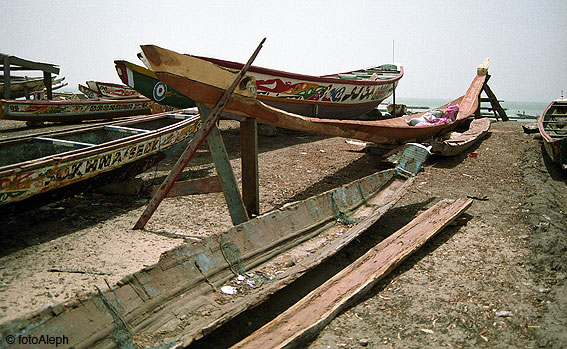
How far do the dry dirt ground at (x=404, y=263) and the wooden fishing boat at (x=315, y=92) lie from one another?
2.09 meters

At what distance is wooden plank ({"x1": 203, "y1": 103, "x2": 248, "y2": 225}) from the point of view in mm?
3977

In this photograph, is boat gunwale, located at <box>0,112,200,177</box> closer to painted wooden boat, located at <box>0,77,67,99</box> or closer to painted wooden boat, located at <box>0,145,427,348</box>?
painted wooden boat, located at <box>0,145,427,348</box>

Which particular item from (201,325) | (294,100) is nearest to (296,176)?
(294,100)

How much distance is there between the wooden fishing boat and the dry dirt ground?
2090 mm

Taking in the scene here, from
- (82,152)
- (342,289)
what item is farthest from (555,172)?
(82,152)

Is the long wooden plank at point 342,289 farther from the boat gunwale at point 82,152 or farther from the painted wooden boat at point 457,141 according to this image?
the painted wooden boat at point 457,141

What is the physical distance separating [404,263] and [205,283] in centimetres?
188

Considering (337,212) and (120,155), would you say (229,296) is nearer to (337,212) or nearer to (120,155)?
(337,212)

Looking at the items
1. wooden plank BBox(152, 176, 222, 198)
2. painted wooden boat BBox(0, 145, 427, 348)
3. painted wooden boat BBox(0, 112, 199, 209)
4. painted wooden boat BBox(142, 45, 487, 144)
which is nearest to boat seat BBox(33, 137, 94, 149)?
painted wooden boat BBox(0, 112, 199, 209)

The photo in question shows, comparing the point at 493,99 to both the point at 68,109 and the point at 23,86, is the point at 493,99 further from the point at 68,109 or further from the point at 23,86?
the point at 23,86

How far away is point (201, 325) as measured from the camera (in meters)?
2.47

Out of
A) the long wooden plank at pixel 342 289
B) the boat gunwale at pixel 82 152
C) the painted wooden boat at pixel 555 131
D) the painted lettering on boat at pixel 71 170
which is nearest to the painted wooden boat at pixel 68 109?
the boat gunwale at pixel 82 152

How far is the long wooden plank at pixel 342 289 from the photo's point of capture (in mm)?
2441

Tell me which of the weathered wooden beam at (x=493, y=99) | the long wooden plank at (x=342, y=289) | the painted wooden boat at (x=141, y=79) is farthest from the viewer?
the weathered wooden beam at (x=493, y=99)
